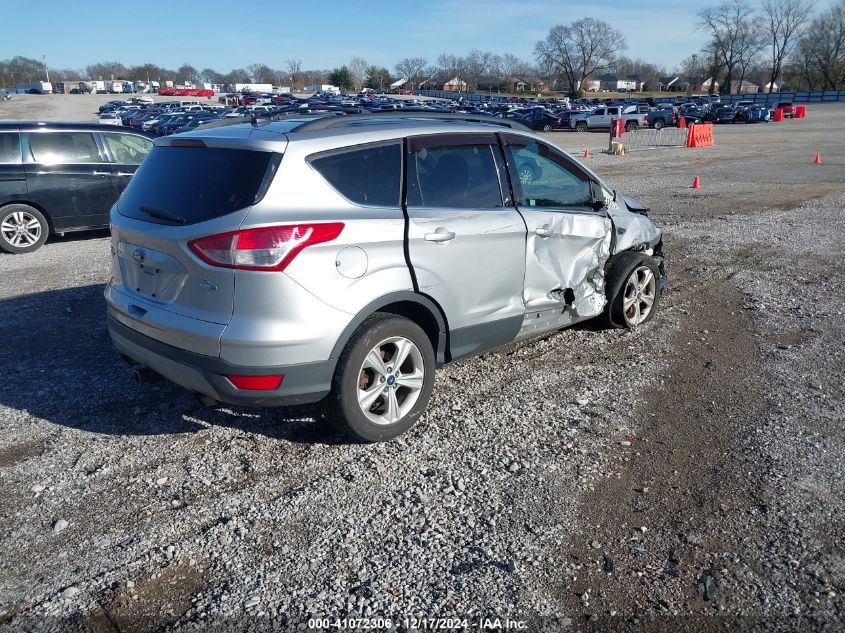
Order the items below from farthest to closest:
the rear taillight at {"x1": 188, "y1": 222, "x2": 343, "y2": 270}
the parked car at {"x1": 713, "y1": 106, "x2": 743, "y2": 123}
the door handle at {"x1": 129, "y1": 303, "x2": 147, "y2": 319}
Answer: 1. the parked car at {"x1": 713, "y1": 106, "x2": 743, "y2": 123}
2. the door handle at {"x1": 129, "y1": 303, "x2": 147, "y2": 319}
3. the rear taillight at {"x1": 188, "y1": 222, "x2": 343, "y2": 270}

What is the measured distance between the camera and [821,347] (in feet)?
19.2

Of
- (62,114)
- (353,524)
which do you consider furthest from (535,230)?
(62,114)

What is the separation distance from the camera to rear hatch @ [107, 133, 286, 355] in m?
3.67

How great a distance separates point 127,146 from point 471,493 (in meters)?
9.06

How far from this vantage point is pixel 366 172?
162 inches

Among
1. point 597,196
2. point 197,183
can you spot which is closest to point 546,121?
point 597,196

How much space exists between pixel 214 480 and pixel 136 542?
0.62 metres

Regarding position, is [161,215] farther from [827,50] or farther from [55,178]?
[827,50]

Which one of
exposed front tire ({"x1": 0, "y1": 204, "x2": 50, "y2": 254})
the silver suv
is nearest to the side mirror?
the silver suv

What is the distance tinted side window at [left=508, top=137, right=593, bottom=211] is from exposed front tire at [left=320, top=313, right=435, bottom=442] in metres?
1.42

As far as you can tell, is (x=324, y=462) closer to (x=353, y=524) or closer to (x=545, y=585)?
(x=353, y=524)

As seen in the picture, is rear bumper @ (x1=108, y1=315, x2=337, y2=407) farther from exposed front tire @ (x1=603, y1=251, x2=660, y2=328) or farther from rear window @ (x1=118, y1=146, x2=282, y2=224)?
exposed front tire @ (x1=603, y1=251, x2=660, y2=328)

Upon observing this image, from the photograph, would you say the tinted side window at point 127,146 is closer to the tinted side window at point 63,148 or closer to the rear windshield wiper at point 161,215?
the tinted side window at point 63,148

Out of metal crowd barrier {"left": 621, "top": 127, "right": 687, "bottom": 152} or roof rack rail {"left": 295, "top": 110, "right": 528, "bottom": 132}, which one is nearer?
roof rack rail {"left": 295, "top": 110, "right": 528, "bottom": 132}
